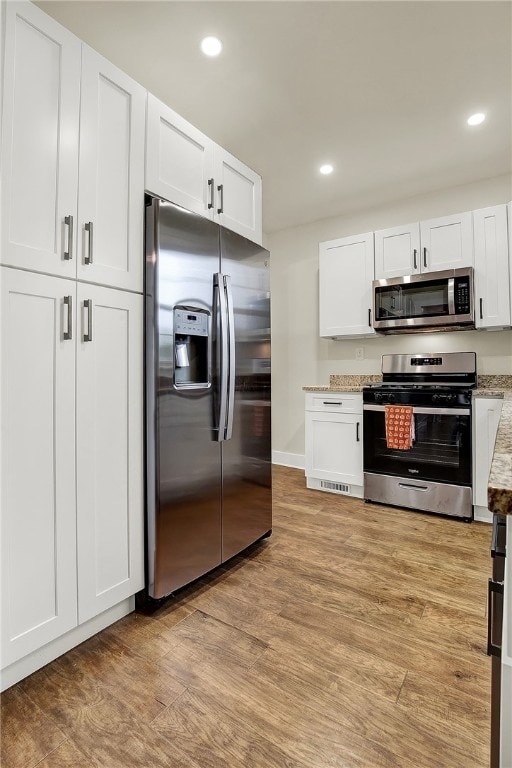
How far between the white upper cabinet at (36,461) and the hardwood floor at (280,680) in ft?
0.81

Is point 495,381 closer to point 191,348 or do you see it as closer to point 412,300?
point 412,300

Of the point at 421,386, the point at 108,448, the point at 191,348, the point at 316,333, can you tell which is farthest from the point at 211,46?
the point at 316,333

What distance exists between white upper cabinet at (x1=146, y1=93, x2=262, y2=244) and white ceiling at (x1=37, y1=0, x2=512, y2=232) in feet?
1.57

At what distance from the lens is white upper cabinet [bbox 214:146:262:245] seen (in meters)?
2.13

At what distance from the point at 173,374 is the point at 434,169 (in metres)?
2.95

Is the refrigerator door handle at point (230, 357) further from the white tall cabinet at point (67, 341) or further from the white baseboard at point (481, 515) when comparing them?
the white baseboard at point (481, 515)

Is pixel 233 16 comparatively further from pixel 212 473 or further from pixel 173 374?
pixel 212 473

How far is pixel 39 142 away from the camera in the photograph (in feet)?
4.35

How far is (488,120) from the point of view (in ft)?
8.51

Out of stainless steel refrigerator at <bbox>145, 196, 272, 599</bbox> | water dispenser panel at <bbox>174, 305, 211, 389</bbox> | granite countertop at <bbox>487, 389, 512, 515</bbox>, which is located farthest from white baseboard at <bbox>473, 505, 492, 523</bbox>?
granite countertop at <bbox>487, 389, 512, 515</bbox>

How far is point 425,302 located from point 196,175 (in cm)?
217

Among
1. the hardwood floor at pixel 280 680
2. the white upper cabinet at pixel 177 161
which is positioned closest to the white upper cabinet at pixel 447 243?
the white upper cabinet at pixel 177 161

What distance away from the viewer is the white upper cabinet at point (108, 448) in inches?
57.7

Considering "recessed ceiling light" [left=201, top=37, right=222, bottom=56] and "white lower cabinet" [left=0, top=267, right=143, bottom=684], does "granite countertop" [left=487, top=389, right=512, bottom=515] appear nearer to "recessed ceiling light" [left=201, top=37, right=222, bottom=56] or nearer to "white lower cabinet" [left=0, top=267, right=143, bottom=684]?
"white lower cabinet" [left=0, top=267, right=143, bottom=684]
